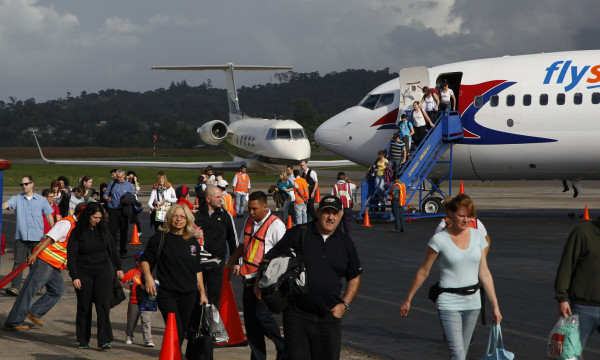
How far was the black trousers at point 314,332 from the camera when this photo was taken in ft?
20.5

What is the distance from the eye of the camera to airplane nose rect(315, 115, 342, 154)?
24.8 metres

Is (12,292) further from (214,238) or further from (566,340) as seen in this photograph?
(566,340)

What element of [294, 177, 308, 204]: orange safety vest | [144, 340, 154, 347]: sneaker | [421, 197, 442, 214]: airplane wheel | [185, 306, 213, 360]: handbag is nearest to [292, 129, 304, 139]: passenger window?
[421, 197, 442, 214]: airplane wheel

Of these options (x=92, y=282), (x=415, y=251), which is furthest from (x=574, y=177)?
(x=92, y=282)

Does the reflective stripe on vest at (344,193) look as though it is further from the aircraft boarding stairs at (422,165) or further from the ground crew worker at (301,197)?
the aircraft boarding stairs at (422,165)

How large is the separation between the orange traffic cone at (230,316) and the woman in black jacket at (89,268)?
4.19 ft

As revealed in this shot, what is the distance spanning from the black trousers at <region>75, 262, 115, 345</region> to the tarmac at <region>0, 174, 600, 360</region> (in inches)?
7.1

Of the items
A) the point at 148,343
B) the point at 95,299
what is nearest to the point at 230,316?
the point at 148,343

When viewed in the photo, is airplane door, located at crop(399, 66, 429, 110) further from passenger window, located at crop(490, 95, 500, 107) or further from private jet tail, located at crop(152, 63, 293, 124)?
private jet tail, located at crop(152, 63, 293, 124)

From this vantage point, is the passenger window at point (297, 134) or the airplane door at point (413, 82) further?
the passenger window at point (297, 134)

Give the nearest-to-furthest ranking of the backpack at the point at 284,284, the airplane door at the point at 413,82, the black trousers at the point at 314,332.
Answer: the backpack at the point at 284,284 → the black trousers at the point at 314,332 → the airplane door at the point at 413,82

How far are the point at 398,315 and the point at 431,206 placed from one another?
13.4m

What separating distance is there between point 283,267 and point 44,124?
20318cm

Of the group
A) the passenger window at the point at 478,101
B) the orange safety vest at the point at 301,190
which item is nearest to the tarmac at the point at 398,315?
the orange safety vest at the point at 301,190
